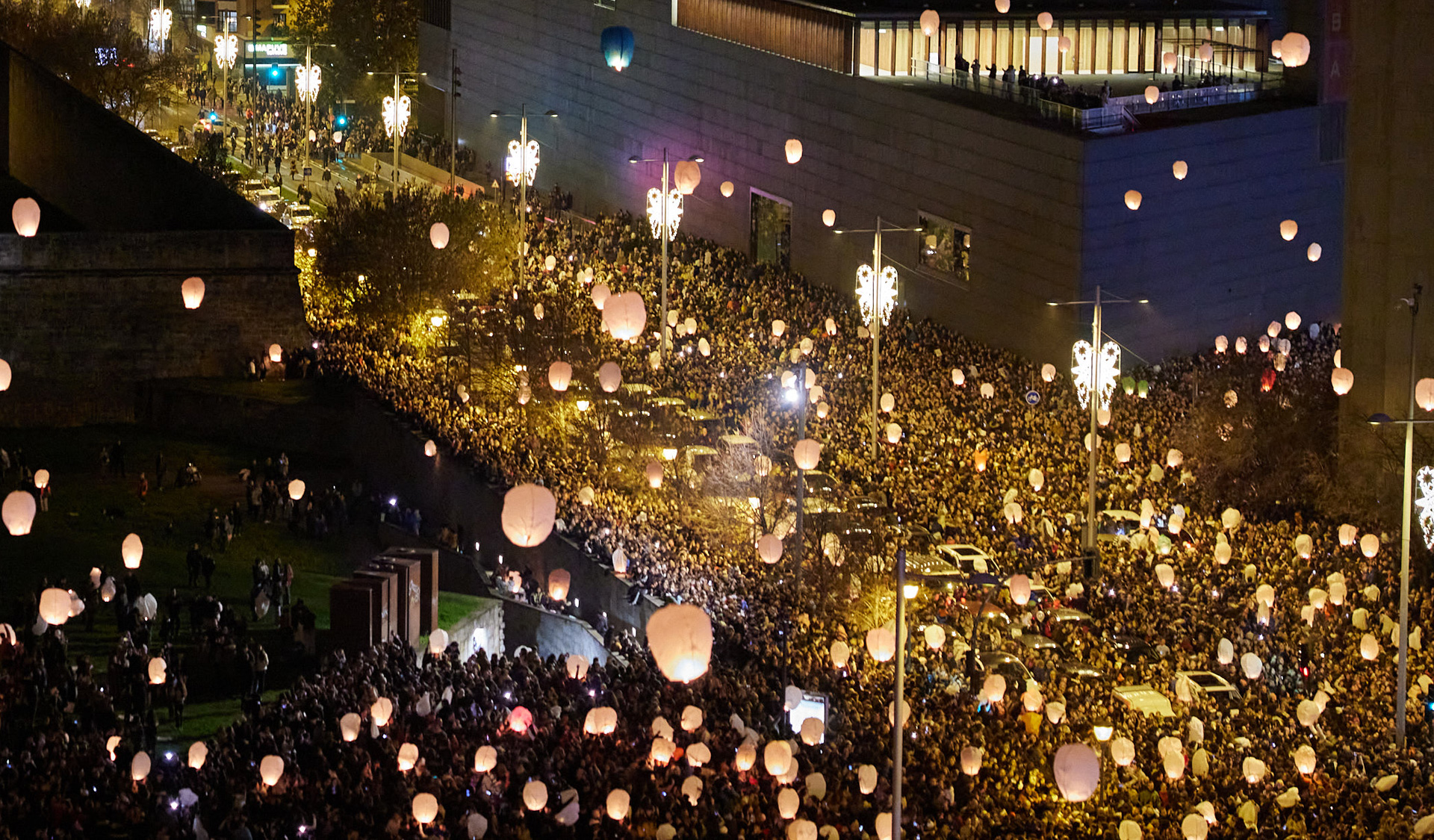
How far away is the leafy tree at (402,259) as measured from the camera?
158 ft

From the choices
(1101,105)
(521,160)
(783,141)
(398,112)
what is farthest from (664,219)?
(398,112)

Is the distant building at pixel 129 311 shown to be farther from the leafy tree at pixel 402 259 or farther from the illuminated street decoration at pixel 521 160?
the illuminated street decoration at pixel 521 160

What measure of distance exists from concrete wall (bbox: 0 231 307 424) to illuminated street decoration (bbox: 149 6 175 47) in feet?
139

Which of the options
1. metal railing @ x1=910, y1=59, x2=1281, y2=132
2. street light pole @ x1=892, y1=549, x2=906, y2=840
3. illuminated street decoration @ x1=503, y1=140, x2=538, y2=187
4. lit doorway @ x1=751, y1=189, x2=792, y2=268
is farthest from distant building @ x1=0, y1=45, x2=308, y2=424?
street light pole @ x1=892, y1=549, x2=906, y2=840

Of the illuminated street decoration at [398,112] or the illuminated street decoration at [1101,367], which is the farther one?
the illuminated street decoration at [398,112]

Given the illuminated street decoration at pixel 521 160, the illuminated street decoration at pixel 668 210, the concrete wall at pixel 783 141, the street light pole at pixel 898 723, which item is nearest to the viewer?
the street light pole at pixel 898 723

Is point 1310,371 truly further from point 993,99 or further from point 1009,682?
point 1009,682

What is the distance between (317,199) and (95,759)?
39523 millimetres

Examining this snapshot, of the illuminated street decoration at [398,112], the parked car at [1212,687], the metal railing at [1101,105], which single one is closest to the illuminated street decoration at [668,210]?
the metal railing at [1101,105]

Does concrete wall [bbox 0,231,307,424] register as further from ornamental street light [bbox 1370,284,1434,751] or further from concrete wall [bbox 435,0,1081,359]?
ornamental street light [bbox 1370,284,1434,751]

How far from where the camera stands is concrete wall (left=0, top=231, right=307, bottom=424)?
4369cm

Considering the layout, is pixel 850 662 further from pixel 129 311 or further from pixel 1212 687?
pixel 129 311

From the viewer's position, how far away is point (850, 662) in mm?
28812

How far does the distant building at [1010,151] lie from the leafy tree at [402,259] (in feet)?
31.9
